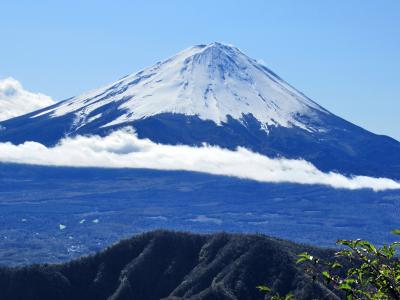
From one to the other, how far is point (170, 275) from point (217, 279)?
17.2 feet

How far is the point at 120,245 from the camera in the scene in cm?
7619

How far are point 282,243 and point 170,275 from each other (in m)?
9.36

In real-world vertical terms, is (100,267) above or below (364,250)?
below

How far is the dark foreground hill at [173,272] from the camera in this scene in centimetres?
6706

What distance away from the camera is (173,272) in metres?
72.1

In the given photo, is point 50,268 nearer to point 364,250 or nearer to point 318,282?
point 318,282

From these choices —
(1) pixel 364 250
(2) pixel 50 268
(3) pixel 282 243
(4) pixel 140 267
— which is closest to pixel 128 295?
(4) pixel 140 267

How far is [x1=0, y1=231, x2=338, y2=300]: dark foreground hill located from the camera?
67062 mm

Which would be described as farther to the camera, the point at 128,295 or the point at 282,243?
the point at 282,243

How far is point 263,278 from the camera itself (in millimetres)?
67938

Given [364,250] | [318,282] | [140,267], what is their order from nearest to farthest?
1. [364,250]
2. [318,282]
3. [140,267]

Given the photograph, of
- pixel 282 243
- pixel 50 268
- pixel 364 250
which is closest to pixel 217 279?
pixel 282 243

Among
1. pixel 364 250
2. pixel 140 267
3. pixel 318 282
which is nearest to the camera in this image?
pixel 364 250

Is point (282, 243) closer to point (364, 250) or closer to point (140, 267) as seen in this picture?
point (140, 267)
